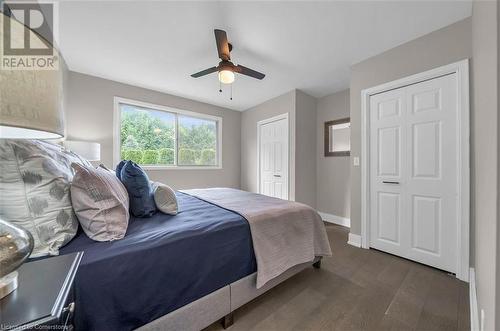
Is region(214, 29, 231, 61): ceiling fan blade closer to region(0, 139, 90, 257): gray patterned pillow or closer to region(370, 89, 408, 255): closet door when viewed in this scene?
region(0, 139, 90, 257): gray patterned pillow

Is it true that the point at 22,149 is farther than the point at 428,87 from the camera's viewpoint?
No

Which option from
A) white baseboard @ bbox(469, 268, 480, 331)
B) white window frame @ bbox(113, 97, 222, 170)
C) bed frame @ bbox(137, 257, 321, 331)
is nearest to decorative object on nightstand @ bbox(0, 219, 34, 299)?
bed frame @ bbox(137, 257, 321, 331)

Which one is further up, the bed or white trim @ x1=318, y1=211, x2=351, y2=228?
the bed

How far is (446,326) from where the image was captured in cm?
128

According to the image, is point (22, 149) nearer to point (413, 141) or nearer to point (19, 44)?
point (19, 44)

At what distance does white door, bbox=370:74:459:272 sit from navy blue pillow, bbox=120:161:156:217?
256cm

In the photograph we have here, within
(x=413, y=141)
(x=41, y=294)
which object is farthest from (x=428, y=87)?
(x=41, y=294)

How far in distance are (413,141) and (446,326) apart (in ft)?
5.47

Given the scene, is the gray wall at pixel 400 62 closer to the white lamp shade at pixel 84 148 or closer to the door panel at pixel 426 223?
the door panel at pixel 426 223

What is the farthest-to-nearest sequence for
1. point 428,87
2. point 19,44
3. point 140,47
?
1. point 140,47
2. point 428,87
3. point 19,44

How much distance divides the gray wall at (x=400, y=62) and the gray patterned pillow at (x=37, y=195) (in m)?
2.88

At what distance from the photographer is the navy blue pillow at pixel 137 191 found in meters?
1.39

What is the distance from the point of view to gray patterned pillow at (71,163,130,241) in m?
0.97

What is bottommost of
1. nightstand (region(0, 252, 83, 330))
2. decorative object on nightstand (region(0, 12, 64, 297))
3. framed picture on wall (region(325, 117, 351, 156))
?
nightstand (region(0, 252, 83, 330))
